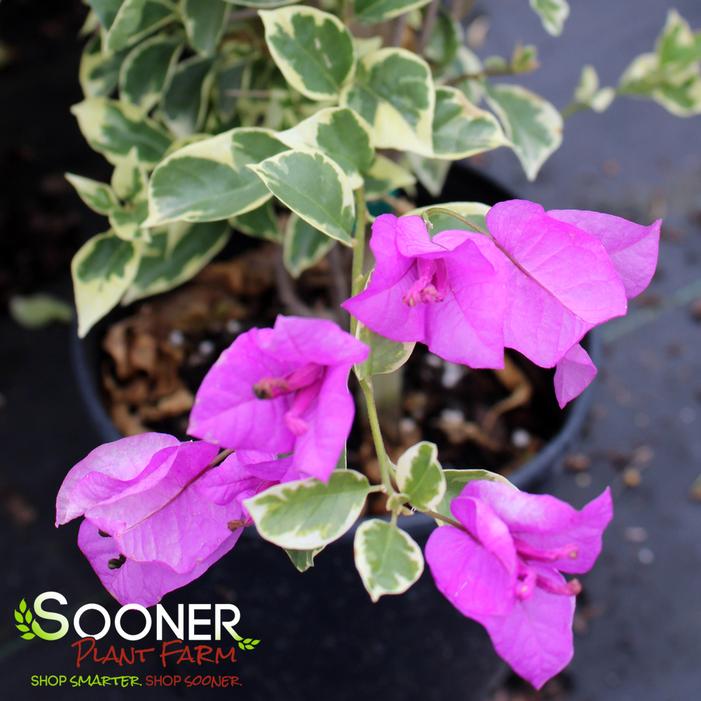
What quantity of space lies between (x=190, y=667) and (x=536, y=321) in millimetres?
642

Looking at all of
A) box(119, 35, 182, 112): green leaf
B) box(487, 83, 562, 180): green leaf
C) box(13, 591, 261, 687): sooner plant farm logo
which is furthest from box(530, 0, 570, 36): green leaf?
box(13, 591, 261, 687): sooner plant farm logo

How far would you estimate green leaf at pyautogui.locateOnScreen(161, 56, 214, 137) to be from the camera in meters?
0.84

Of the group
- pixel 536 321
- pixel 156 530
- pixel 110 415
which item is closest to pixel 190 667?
pixel 110 415

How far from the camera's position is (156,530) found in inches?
19.0

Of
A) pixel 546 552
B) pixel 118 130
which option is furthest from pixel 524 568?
pixel 118 130

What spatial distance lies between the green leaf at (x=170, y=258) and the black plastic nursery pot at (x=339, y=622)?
0.13 meters

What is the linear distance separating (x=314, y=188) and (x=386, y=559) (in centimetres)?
22

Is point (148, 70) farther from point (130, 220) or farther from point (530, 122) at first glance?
point (530, 122)

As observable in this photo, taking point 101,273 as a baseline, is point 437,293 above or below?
above

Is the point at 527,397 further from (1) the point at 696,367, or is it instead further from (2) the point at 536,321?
(2) the point at 536,321

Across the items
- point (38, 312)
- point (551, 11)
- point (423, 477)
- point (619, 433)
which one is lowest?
point (619, 433)

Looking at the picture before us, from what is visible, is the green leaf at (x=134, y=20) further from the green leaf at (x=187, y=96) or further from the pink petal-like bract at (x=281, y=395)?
the pink petal-like bract at (x=281, y=395)

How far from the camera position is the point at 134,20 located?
66 centimetres

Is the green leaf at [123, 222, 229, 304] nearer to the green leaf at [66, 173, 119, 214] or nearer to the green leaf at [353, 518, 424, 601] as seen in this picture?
the green leaf at [66, 173, 119, 214]
